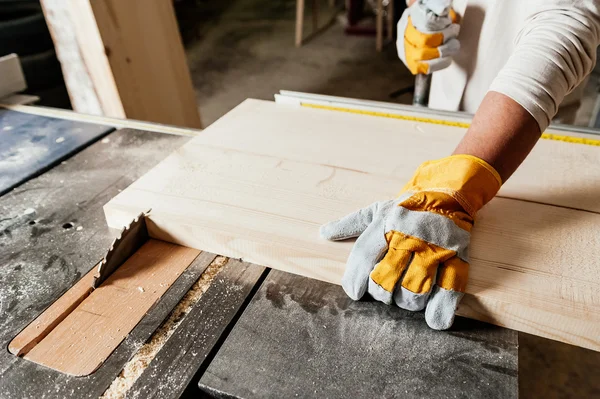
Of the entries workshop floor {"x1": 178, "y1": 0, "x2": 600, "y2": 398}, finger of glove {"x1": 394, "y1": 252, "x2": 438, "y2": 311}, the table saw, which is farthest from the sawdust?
workshop floor {"x1": 178, "y1": 0, "x2": 600, "y2": 398}

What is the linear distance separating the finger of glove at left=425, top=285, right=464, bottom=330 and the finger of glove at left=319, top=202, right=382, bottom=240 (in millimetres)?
181

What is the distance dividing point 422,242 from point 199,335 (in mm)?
397

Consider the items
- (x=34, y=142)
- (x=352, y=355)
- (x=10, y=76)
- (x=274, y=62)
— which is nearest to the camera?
(x=352, y=355)

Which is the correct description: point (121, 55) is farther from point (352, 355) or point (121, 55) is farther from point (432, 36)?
point (352, 355)

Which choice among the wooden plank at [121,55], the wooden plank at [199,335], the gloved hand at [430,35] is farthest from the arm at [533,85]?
the wooden plank at [121,55]

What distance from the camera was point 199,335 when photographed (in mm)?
755

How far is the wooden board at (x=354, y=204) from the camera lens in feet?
2.45

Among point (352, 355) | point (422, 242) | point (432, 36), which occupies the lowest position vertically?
point (352, 355)

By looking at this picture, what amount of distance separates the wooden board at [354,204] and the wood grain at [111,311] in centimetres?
6

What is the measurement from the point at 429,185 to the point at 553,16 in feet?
1.53

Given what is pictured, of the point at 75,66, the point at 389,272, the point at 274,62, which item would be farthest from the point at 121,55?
the point at 274,62

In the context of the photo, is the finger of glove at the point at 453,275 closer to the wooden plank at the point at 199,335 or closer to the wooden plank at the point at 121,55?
the wooden plank at the point at 199,335

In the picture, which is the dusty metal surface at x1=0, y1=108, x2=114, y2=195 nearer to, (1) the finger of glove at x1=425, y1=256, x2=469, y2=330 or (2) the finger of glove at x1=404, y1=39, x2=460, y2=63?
(2) the finger of glove at x1=404, y1=39, x2=460, y2=63

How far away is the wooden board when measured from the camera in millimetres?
747
